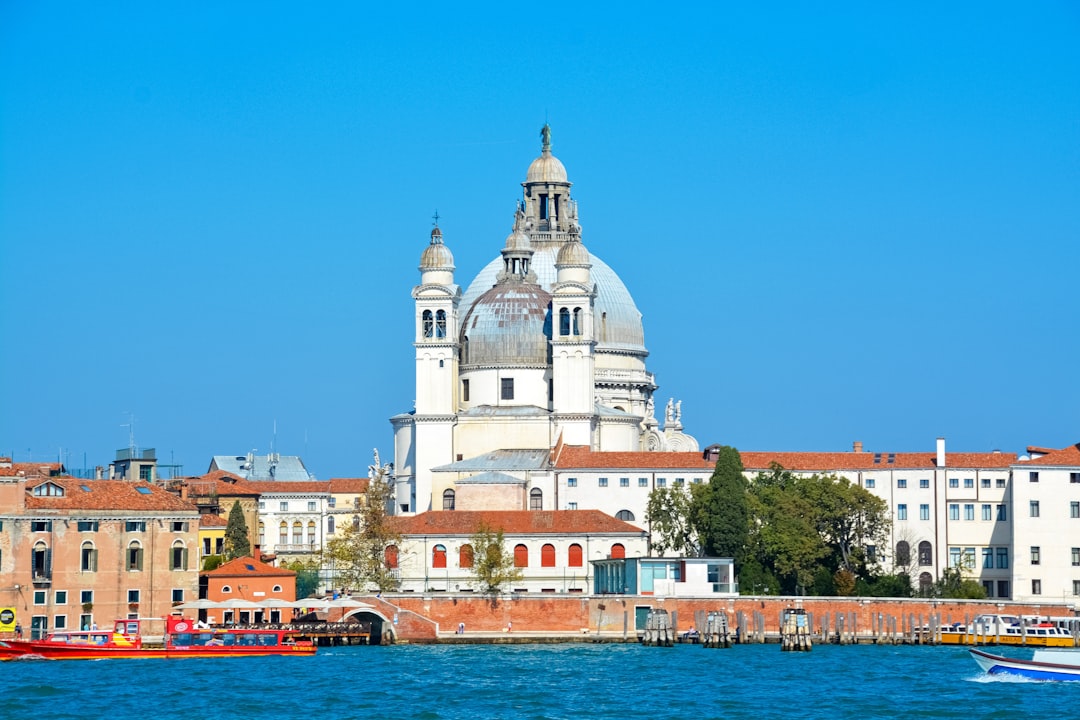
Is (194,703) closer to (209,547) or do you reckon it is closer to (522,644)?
(522,644)

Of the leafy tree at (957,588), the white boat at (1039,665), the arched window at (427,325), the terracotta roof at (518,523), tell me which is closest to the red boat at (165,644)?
the terracotta roof at (518,523)

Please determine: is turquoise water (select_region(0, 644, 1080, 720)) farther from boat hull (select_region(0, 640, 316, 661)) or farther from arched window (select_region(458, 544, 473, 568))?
arched window (select_region(458, 544, 473, 568))

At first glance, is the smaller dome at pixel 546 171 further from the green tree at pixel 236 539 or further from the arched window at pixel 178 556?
the arched window at pixel 178 556

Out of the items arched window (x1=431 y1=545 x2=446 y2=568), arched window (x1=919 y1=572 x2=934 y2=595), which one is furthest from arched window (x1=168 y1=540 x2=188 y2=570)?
arched window (x1=919 y1=572 x2=934 y2=595)

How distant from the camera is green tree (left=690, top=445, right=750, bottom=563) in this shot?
84.4 meters

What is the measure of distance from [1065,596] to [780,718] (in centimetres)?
3139

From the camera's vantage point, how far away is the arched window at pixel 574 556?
286ft

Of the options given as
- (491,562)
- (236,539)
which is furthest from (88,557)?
(236,539)

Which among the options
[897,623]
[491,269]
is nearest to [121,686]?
[897,623]

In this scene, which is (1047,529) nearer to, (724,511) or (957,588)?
(957,588)

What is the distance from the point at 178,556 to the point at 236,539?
72.7ft

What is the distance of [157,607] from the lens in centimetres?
7725

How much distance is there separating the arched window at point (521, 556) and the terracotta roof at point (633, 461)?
5.58m

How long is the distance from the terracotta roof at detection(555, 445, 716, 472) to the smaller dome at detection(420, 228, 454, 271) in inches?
412
